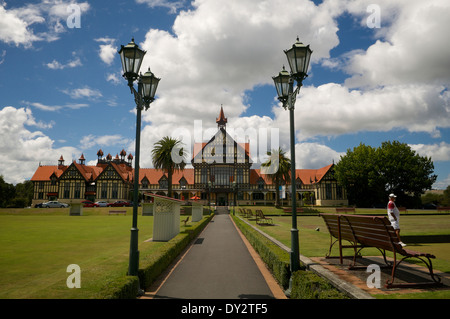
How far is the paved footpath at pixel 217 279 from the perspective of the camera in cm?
657

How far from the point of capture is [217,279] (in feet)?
25.5

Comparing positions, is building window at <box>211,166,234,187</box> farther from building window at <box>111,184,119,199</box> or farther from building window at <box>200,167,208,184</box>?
building window at <box>111,184,119,199</box>

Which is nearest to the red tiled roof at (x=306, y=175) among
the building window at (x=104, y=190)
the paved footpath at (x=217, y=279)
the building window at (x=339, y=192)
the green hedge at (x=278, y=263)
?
the building window at (x=339, y=192)

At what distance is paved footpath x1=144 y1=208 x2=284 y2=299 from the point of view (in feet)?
21.6

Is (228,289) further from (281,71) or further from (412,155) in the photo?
(412,155)

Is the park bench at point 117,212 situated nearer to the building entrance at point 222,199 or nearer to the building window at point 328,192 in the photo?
the building entrance at point 222,199

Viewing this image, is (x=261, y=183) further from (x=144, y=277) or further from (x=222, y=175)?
(x=144, y=277)

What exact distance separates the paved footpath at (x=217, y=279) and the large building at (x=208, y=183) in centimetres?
5314

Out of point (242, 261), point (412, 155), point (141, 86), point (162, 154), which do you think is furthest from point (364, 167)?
point (141, 86)

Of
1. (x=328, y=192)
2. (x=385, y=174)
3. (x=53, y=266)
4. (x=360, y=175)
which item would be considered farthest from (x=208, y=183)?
(x=53, y=266)

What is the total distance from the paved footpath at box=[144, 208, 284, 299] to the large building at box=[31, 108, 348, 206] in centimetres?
5314

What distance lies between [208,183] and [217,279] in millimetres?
57767

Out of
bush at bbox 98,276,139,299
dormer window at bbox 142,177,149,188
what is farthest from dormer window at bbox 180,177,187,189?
bush at bbox 98,276,139,299

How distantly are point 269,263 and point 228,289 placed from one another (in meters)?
2.47
